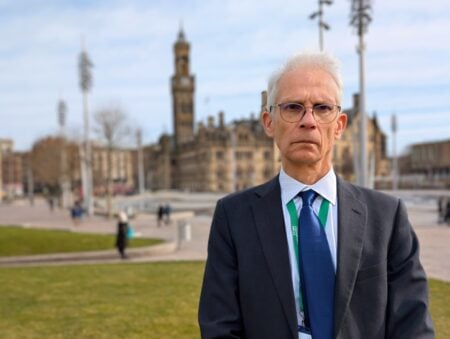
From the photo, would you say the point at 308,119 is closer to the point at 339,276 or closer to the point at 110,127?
the point at 339,276

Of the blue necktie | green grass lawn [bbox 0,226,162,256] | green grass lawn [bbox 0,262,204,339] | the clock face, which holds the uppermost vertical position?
the clock face

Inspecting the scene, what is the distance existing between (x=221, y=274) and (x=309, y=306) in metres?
0.39

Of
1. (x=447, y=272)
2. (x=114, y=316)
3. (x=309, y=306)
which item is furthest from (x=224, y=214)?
(x=447, y=272)

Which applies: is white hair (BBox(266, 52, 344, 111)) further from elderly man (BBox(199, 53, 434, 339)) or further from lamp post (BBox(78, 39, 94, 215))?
lamp post (BBox(78, 39, 94, 215))

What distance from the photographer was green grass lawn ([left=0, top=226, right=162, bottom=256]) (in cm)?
1938

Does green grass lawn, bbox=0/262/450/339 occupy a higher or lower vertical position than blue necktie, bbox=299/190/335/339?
lower

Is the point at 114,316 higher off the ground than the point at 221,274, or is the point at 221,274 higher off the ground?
the point at 221,274

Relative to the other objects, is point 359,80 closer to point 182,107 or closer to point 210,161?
point 210,161

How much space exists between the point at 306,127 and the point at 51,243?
19442 millimetres

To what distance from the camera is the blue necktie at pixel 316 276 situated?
2418mm

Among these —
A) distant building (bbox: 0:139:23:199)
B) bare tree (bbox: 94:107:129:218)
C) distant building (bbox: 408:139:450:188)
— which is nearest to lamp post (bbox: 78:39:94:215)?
bare tree (bbox: 94:107:129:218)

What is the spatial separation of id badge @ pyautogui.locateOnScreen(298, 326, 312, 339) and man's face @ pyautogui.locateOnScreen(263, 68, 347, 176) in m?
0.65

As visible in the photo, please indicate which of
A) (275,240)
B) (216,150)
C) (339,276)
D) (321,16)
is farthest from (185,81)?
(339,276)

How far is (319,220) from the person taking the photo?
98.7 inches
